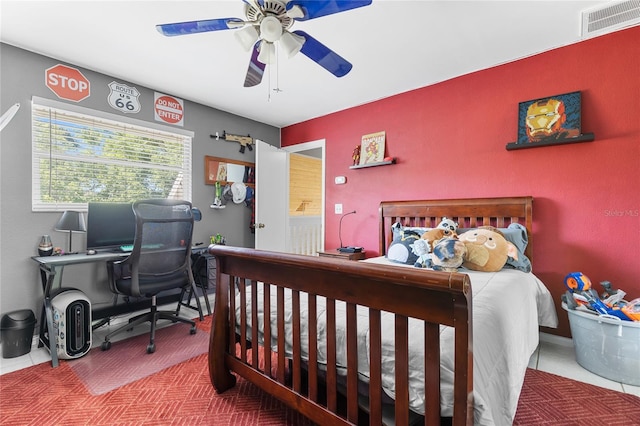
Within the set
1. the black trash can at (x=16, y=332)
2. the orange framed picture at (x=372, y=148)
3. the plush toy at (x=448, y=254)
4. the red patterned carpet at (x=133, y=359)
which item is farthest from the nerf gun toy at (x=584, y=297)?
the black trash can at (x=16, y=332)

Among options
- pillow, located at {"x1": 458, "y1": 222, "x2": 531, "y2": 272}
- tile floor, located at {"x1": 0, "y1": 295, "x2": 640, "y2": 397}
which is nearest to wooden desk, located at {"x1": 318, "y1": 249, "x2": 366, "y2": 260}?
pillow, located at {"x1": 458, "y1": 222, "x2": 531, "y2": 272}

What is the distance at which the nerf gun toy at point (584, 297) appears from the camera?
195cm

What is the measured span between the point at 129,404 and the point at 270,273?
1.17 meters

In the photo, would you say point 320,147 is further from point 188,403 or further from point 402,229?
point 188,403

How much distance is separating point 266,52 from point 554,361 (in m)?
2.94

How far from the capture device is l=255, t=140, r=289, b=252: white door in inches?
155

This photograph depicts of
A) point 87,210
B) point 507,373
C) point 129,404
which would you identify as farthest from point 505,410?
point 87,210

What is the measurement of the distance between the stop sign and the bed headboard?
Result: 124 inches

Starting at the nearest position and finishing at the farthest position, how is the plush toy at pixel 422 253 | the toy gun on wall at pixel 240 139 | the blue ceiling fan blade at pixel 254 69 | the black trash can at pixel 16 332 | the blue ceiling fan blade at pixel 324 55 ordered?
the blue ceiling fan blade at pixel 324 55 < the blue ceiling fan blade at pixel 254 69 < the plush toy at pixel 422 253 < the black trash can at pixel 16 332 < the toy gun on wall at pixel 240 139

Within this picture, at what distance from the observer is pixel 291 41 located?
5.59ft

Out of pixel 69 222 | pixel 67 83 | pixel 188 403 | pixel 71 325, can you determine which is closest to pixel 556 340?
pixel 188 403

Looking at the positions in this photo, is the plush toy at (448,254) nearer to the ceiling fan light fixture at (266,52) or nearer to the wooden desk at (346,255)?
the wooden desk at (346,255)

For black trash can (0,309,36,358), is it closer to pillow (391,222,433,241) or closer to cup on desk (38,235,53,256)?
cup on desk (38,235,53,256)

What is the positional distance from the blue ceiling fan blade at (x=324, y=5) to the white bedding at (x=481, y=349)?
1.23 meters
